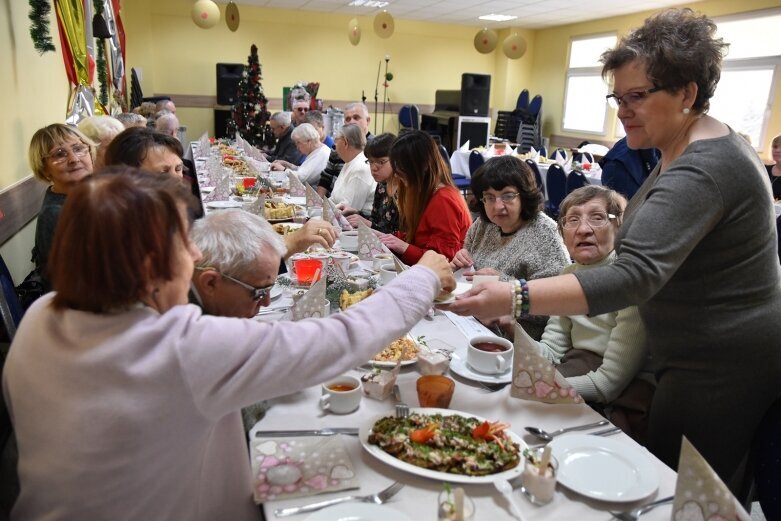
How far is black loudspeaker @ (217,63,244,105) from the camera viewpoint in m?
10.6

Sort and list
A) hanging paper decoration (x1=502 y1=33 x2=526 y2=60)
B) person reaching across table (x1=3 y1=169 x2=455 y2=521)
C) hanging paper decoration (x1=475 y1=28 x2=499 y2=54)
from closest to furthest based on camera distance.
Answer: person reaching across table (x1=3 y1=169 x2=455 y2=521)
hanging paper decoration (x1=475 y1=28 x2=499 y2=54)
hanging paper decoration (x1=502 y1=33 x2=526 y2=60)

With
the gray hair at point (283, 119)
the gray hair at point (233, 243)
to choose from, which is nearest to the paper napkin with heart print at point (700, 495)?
the gray hair at point (233, 243)

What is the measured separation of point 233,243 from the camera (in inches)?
53.4

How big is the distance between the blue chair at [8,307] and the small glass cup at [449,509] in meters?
1.29

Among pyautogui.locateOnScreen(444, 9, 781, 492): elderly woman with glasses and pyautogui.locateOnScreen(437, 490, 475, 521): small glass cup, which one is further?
pyautogui.locateOnScreen(444, 9, 781, 492): elderly woman with glasses

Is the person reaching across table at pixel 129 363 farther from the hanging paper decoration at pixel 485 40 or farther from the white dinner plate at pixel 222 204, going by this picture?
the hanging paper decoration at pixel 485 40

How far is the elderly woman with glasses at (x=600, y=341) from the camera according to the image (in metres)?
1.61

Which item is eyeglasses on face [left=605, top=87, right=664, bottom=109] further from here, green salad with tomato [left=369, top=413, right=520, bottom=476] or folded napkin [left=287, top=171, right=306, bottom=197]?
folded napkin [left=287, top=171, right=306, bottom=197]

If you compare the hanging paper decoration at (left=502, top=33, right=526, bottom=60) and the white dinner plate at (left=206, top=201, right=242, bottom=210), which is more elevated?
the hanging paper decoration at (left=502, top=33, right=526, bottom=60)

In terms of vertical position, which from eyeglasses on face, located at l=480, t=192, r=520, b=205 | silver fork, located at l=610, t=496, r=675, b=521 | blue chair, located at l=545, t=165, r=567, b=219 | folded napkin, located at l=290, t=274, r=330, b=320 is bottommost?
blue chair, located at l=545, t=165, r=567, b=219

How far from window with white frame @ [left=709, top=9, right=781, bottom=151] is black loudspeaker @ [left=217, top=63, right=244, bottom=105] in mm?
8234

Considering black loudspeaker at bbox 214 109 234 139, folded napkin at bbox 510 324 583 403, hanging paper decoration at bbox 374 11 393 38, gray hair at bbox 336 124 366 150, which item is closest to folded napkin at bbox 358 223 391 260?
folded napkin at bbox 510 324 583 403

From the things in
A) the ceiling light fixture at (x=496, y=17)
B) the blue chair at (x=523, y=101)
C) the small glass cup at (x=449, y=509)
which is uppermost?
the ceiling light fixture at (x=496, y=17)

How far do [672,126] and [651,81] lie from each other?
133 mm
